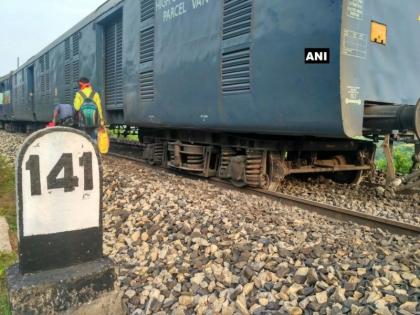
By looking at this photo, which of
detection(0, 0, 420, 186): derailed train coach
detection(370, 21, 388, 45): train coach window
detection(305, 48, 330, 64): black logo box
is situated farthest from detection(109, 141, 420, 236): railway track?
detection(370, 21, 388, 45): train coach window

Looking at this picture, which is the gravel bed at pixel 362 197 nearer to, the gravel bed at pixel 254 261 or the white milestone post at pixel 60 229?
the gravel bed at pixel 254 261

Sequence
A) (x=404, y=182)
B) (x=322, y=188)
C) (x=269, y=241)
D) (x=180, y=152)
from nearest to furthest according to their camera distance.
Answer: (x=269, y=241) < (x=404, y=182) < (x=322, y=188) < (x=180, y=152)

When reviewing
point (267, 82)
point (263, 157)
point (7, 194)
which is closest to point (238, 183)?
point (263, 157)

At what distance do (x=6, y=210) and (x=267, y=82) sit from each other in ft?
12.6

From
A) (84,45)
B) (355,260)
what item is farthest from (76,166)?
(84,45)

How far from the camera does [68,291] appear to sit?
2.42m

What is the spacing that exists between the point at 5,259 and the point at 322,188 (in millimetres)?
4540

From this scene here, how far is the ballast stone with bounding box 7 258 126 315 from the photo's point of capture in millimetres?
2297

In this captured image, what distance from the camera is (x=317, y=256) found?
3.12 metres

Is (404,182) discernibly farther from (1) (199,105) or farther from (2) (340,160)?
(1) (199,105)

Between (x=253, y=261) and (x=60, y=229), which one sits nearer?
(x=60, y=229)

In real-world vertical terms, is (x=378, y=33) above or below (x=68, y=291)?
above

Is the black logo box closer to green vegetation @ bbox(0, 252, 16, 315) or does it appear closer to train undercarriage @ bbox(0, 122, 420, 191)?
train undercarriage @ bbox(0, 122, 420, 191)

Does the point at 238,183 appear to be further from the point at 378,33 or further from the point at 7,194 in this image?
the point at 7,194
